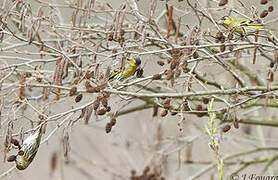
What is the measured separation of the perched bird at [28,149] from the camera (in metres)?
2.47

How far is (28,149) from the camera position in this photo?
8.11 feet

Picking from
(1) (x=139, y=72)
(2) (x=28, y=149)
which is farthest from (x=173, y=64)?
(2) (x=28, y=149)

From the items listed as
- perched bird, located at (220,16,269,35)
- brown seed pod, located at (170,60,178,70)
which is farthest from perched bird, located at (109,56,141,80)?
perched bird, located at (220,16,269,35)

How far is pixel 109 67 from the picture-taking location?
96.3 inches

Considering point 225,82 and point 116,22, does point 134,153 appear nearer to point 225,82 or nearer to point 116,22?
point 225,82

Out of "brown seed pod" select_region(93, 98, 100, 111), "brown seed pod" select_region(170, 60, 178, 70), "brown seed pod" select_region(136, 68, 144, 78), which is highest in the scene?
"brown seed pod" select_region(170, 60, 178, 70)

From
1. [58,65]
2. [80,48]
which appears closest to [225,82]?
[80,48]

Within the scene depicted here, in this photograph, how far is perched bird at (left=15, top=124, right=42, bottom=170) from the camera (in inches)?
97.3

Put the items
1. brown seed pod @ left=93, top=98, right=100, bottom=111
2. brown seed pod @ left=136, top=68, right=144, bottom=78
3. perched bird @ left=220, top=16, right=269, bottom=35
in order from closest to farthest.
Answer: brown seed pod @ left=93, top=98, right=100, bottom=111
perched bird @ left=220, top=16, right=269, bottom=35
brown seed pod @ left=136, top=68, right=144, bottom=78

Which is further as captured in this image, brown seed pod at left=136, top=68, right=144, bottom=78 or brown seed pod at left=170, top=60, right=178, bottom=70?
brown seed pod at left=136, top=68, right=144, bottom=78

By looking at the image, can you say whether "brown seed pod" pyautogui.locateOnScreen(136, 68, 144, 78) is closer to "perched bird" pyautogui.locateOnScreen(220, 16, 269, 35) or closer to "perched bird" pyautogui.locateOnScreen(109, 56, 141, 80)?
"perched bird" pyautogui.locateOnScreen(109, 56, 141, 80)

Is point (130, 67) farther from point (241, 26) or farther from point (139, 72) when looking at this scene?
point (241, 26)

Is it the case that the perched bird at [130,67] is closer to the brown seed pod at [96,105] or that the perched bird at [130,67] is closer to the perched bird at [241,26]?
the brown seed pod at [96,105]

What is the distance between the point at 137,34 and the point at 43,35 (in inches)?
79.3
